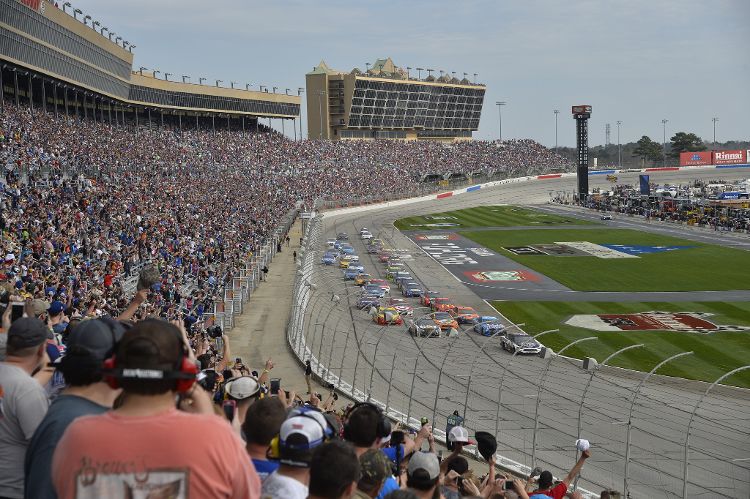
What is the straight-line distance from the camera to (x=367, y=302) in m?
44.6

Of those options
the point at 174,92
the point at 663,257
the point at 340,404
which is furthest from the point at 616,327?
the point at 174,92

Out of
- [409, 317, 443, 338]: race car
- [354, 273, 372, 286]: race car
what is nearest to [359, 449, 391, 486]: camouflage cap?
[409, 317, 443, 338]: race car

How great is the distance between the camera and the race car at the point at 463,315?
4328cm

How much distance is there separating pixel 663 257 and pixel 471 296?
24268 mm

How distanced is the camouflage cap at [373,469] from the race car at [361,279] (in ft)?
158

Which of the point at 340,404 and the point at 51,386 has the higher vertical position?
the point at 51,386

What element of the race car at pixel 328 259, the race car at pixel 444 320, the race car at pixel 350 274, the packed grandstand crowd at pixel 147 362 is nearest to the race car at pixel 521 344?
the race car at pixel 444 320

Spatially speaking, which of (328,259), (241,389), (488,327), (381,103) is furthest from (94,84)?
(381,103)

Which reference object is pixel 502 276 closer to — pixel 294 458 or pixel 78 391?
pixel 294 458

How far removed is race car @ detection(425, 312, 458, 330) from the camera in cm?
3970

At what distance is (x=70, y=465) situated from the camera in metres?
3.88

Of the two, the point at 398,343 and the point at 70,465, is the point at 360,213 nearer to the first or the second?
the point at 398,343

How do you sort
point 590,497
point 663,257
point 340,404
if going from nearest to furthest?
1. point 590,497
2. point 340,404
3. point 663,257

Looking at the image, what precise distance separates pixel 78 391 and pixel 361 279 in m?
50.4
